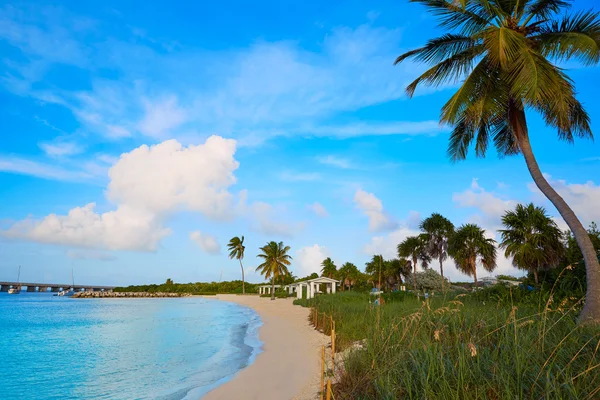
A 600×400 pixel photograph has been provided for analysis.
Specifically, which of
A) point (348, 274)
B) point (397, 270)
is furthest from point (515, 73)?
point (348, 274)

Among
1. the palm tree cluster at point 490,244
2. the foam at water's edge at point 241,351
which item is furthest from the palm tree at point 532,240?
the foam at water's edge at point 241,351

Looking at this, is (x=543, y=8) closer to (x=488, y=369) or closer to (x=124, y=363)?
(x=488, y=369)

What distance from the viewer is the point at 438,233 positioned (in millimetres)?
40531

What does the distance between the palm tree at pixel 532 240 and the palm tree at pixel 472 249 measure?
36.8 feet

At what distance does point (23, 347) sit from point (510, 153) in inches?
938

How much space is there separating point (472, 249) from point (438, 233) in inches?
308

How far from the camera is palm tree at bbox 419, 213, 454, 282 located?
40.1m

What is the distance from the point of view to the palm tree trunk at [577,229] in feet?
25.6

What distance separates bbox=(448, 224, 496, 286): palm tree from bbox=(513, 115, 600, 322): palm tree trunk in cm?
2394

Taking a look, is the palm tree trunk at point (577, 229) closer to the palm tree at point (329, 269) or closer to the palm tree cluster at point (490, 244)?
the palm tree cluster at point (490, 244)

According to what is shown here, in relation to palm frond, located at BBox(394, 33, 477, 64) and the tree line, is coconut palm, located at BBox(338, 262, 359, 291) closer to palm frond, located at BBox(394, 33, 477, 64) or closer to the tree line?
the tree line

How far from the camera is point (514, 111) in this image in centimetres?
1094

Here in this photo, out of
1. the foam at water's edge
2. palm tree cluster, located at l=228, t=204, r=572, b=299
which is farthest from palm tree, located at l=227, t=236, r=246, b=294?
the foam at water's edge

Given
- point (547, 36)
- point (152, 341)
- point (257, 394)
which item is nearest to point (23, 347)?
point (152, 341)
